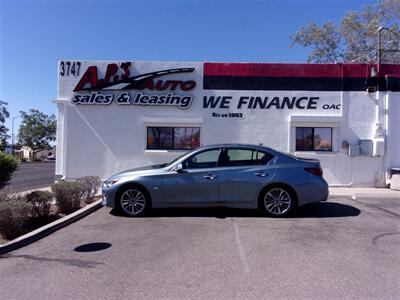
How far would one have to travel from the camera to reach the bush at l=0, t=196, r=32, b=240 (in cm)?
713

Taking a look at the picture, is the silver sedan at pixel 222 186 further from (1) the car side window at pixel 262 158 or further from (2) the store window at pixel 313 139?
(2) the store window at pixel 313 139

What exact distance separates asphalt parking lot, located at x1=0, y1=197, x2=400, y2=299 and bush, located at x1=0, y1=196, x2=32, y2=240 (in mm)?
671

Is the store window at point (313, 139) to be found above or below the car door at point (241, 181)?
above

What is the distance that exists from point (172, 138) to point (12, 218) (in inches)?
332

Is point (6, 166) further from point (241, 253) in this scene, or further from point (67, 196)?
point (241, 253)

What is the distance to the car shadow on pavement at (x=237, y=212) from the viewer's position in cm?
903

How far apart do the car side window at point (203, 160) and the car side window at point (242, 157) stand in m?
0.14

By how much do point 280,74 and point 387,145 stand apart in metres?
4.65

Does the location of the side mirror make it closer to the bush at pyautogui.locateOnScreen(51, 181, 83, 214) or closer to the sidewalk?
the bush at pyautogui.locateOnScreen(51, 181, 83, 214)

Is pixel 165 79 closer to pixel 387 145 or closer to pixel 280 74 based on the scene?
pixel 280 74

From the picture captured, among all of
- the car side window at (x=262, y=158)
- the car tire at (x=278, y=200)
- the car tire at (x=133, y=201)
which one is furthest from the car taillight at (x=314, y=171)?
the car tire at (x=133, y=201)

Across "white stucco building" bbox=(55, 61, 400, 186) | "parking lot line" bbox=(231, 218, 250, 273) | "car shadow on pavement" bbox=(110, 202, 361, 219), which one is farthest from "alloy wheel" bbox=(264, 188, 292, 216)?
"white stucco building" bbox=(55, 61, 400, 186)

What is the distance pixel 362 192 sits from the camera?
1323 cm

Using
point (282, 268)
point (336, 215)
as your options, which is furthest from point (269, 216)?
point (282, 268)
